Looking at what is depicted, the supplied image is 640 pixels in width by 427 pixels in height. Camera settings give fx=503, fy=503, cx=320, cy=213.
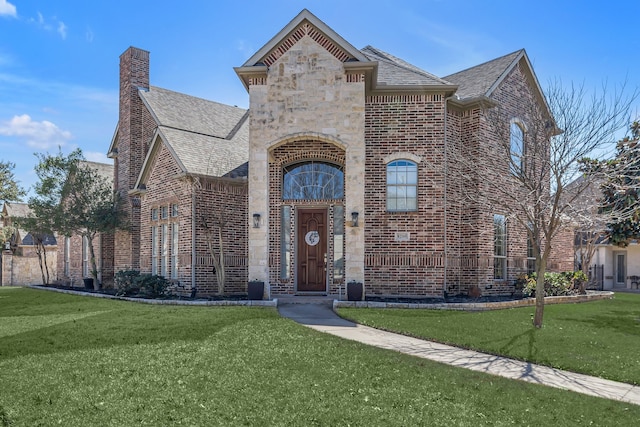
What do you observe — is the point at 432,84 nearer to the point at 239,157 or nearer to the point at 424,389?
the point at 239,157

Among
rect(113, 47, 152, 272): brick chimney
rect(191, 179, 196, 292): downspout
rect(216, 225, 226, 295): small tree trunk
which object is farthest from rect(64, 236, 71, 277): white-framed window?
rect(216, 225, 226, 295): small tree trunk

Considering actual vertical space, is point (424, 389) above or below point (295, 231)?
below

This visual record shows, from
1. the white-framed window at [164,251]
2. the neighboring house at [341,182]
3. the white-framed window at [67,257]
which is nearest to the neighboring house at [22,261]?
the white-framed window at [67,257]

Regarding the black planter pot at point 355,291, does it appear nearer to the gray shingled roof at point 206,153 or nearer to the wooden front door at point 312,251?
the wooden front door at point 312,251

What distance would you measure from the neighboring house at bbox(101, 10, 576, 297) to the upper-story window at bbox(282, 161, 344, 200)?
0.10ft

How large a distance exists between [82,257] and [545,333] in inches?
848

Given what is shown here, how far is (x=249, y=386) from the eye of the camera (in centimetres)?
614

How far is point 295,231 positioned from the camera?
15438mm

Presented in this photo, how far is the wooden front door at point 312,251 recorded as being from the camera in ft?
50.6

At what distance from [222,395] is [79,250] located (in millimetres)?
21547

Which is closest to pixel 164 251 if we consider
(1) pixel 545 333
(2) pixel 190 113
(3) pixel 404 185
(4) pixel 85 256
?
(2) pixel 190 113

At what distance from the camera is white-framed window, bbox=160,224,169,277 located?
58.2ft

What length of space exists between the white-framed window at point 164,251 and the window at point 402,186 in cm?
804

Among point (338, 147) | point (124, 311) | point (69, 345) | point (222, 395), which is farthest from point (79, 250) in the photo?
point (222, 395)
